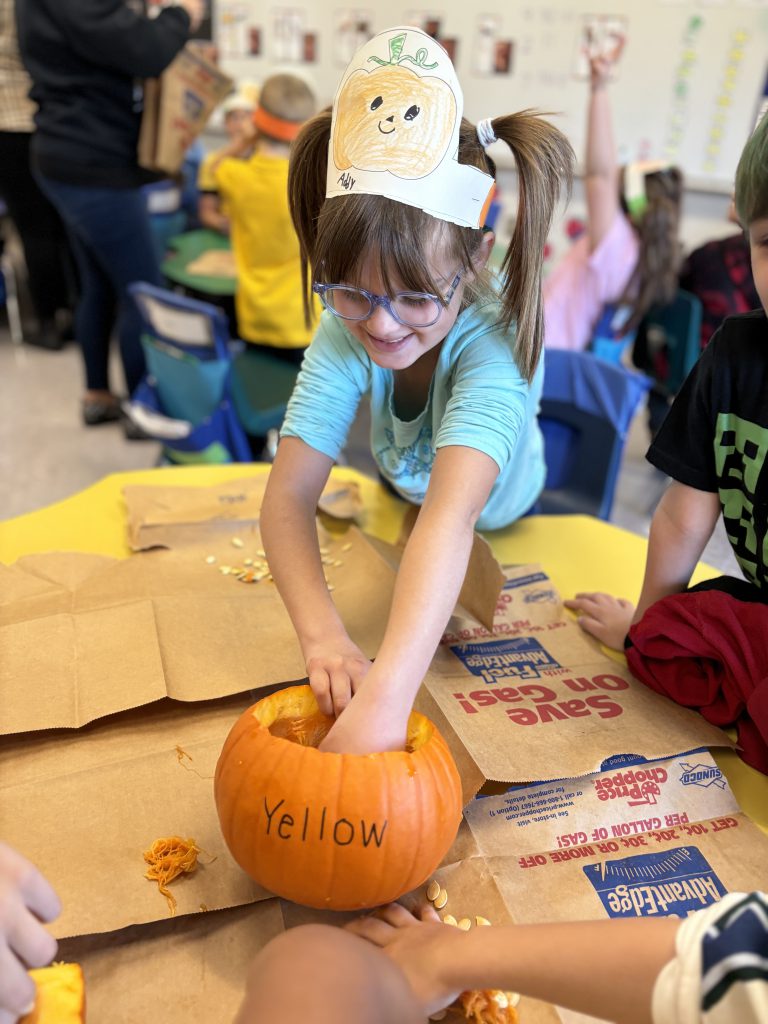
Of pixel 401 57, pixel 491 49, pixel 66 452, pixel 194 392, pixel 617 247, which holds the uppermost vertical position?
pixel 491 49

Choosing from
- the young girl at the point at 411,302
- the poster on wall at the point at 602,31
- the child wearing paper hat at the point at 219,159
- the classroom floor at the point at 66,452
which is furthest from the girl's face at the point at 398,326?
the poster on wall at the point at 602,31

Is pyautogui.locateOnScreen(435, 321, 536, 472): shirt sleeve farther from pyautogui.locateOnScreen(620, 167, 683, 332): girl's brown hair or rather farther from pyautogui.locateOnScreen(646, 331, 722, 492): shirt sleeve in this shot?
pyautogui.locateOnScreen(620, 167, 683, 332): girl's brown hair

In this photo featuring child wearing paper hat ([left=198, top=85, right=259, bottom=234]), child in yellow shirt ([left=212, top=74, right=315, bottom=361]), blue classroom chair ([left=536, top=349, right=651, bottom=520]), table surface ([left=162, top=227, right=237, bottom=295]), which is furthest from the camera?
child wearing paper hat ([left=198, top=85, right=259, bottom=234])

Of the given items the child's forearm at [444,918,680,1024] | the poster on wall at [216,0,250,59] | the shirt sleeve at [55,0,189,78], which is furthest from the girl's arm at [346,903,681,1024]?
the poster on wall at [216,0,250,59]

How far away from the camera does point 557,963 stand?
0.52 metres

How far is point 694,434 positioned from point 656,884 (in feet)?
1.68

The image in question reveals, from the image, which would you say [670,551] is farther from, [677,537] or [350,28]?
[350,28]

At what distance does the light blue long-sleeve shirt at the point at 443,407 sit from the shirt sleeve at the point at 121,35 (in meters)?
→ 1.64

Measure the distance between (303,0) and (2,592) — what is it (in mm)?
4223

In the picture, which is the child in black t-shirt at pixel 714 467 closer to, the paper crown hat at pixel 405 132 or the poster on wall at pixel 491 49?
the paper crown hat at pixel 405 132

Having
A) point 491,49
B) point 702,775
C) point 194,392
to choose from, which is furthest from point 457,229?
point 491,49

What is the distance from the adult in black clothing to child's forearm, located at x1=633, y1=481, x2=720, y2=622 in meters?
2.05

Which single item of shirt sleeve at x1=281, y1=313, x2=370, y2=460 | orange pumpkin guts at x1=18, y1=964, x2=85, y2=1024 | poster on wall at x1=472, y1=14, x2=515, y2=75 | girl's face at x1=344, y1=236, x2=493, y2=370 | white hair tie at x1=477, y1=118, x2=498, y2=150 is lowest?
orange pumpkin guts at x1=18, y1=964, x2=85, y2=1024

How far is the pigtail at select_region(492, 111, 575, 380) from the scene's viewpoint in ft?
2.60
